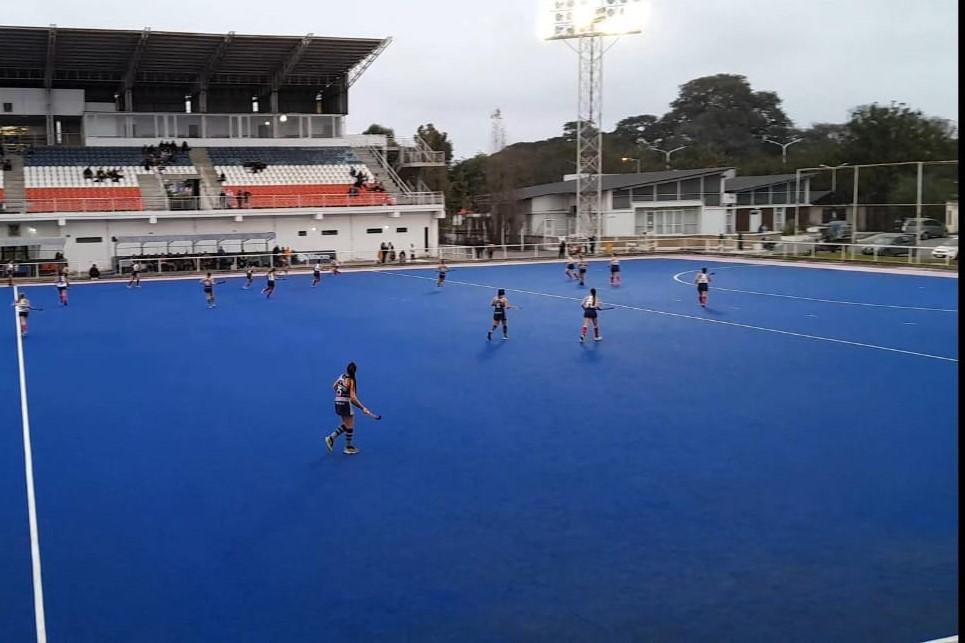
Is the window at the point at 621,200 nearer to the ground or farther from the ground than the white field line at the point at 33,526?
farther from the ground

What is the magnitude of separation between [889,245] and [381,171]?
3223 cm

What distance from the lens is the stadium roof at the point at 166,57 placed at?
49875mm

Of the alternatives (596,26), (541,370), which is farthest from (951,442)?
(596,26)

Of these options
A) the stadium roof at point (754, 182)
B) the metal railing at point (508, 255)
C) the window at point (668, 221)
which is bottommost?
the metal railing at point (508, 255)

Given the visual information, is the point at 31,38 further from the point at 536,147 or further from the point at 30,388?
the point at 536,147

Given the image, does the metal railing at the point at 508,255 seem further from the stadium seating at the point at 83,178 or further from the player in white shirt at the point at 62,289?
the player in white shirt at the point at 62,289

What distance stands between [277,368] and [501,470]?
890cm

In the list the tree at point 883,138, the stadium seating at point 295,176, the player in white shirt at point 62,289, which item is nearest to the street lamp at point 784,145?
the tree at point 883,138

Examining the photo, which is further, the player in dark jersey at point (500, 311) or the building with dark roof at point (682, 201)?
the building with dark roof at point (682, 201)

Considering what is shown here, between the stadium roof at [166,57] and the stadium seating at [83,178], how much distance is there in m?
5.00

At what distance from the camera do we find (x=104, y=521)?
965cm

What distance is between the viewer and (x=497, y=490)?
10.5m

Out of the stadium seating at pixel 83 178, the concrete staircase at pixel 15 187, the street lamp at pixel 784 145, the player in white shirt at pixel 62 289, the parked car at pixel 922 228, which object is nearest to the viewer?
the player in white shirt at pixel 62 289

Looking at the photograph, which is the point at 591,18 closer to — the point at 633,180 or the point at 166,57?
the point at 633,180
